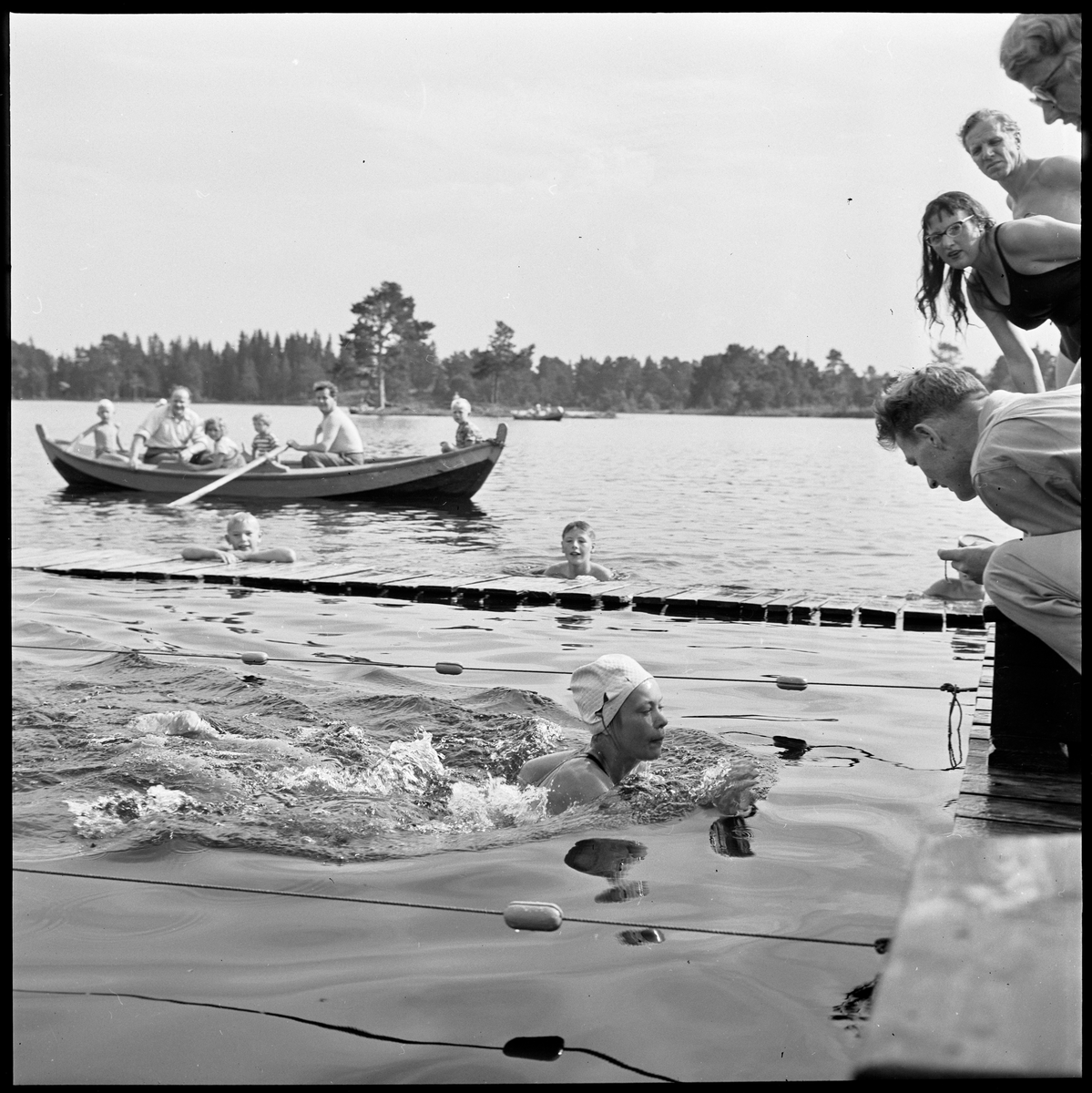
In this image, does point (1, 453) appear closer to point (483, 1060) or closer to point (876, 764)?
point (483, 1060)

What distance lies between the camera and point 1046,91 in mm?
3629

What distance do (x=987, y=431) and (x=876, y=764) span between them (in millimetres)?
1921

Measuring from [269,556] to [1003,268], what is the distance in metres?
8.45

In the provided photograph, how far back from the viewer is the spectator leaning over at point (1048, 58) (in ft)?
11.5

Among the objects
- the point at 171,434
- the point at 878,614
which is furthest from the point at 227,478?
the point at 878,614

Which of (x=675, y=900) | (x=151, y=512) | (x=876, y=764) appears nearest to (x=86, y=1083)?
(x=675, y=900)

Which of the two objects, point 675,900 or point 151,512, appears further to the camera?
point 151,512

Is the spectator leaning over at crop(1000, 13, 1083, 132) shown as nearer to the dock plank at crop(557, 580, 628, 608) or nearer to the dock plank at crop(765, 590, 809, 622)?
the dock plank at crop(765, 590, 809, 622)

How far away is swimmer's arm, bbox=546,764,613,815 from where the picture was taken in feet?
14.7

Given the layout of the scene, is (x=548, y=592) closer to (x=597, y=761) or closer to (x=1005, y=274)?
(x=597, y=761)

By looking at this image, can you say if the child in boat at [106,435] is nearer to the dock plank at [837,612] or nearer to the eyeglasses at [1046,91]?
the dock plank at [837,612]

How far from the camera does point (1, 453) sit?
7.32 ft

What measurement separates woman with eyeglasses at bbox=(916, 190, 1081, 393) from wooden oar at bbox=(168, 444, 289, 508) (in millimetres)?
16259

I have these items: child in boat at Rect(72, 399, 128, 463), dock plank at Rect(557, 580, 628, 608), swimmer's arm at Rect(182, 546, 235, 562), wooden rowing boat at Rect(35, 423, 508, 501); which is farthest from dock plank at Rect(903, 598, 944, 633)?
child in boat at Rect(72, 399, 128, 463)
